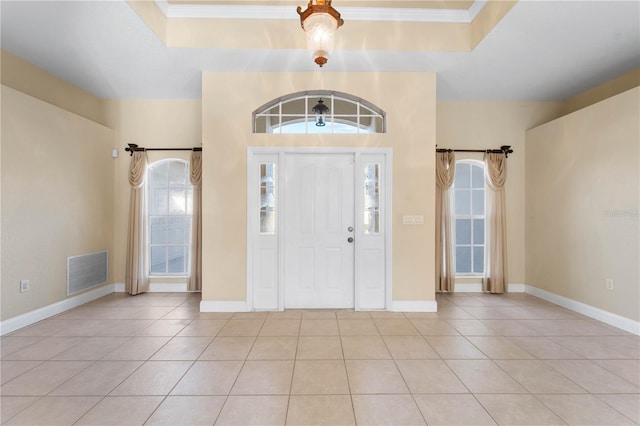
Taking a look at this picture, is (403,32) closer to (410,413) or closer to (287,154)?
(287,154)

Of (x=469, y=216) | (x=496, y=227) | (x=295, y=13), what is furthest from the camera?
(x=469, y=216)

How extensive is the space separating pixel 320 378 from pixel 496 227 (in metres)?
3.91

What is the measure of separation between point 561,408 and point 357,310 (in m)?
2.27

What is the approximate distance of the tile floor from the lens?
201 centimetres

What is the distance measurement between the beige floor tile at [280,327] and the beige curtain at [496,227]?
3.32 meters

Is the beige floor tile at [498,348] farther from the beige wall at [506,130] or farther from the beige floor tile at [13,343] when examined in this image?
the beige floor tile at [13,343]

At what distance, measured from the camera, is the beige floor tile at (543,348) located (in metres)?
2.80

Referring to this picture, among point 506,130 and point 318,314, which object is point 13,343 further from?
point 506,130

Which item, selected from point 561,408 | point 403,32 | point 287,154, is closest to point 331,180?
point 287,154

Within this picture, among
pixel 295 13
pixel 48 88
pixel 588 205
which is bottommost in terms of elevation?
pixel 588 205

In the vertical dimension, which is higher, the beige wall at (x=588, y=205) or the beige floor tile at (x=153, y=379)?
the beige wall at (x=588, y=205)

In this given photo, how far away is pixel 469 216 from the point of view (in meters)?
5.11

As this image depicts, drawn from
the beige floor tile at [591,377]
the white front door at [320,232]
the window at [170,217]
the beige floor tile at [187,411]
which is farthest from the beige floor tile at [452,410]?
the window at [170,217]

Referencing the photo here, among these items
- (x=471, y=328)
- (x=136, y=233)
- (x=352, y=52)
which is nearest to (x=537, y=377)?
(x=471, y=328)
